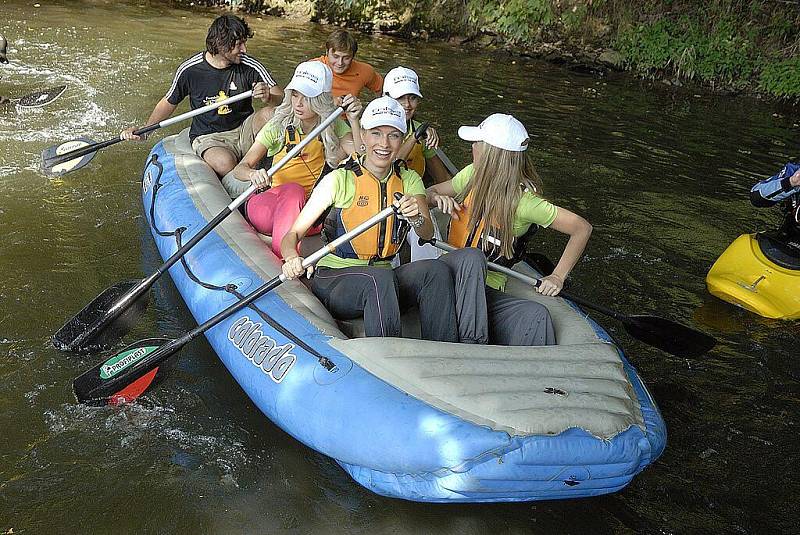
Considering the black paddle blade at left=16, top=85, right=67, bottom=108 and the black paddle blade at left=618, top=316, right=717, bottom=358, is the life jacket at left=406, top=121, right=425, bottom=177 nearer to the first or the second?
the black paddle blade at left=618, top=316, right=717, bottom=358

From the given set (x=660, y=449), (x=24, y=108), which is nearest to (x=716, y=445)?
(x=660, y=449)

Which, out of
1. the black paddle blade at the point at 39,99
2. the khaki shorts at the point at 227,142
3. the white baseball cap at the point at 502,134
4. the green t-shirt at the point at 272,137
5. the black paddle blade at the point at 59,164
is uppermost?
the white baseball cap at the point at 502,134

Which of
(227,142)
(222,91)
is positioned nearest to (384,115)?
(227,142)

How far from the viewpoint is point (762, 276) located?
14.3 ft

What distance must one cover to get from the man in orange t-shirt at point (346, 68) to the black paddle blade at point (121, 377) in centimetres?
226

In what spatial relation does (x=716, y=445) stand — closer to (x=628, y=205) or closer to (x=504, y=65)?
(x=628, y=205)

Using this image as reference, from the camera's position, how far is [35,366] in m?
3.44

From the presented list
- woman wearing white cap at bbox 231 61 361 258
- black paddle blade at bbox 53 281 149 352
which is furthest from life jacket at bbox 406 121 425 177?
black paddle blade at bbox 53 281 149 352

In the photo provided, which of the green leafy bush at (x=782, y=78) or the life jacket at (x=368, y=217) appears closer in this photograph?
the life jacket at (x=368, y=217)

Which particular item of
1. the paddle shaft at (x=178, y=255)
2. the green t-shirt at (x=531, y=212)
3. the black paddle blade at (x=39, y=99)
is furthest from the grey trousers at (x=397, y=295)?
the black paddle blade at (x=39, y=99)

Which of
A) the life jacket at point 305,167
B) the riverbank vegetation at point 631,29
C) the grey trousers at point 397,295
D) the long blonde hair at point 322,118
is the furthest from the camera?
the riverbank vegetation at point 631,29

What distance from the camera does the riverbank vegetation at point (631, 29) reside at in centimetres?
1042

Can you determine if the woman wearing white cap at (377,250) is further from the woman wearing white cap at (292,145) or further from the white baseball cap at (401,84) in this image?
the white baseball cap at (401,84)

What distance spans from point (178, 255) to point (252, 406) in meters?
0.86
